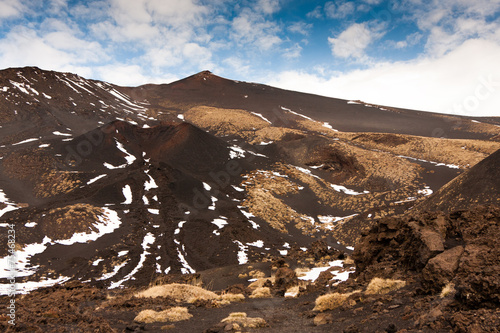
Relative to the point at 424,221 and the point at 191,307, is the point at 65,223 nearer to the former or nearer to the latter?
the point at 191,307

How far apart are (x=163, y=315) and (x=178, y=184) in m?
35.3

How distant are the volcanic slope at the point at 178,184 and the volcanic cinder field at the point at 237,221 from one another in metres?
0.25

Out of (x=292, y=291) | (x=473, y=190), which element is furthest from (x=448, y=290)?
(x=473, y=190)

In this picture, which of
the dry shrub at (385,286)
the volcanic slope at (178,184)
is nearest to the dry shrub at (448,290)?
the dry shrub at (385,286)

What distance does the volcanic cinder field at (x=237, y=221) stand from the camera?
26.9 feet

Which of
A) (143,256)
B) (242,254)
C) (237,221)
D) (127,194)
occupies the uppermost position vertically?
(127,194)

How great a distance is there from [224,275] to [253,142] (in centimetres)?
6060

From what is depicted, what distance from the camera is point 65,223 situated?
31.9 metres

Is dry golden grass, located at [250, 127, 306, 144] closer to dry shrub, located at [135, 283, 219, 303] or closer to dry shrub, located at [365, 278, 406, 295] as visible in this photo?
dry shrub, located at [135, 283, 219, 303]

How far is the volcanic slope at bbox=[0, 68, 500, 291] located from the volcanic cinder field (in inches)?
9.9

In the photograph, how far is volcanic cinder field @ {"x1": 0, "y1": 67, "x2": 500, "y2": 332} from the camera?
8195 mm

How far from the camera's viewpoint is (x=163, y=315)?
966 cm

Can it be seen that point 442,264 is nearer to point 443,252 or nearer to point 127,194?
point 443,252

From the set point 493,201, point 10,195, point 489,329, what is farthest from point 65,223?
point 493,201
